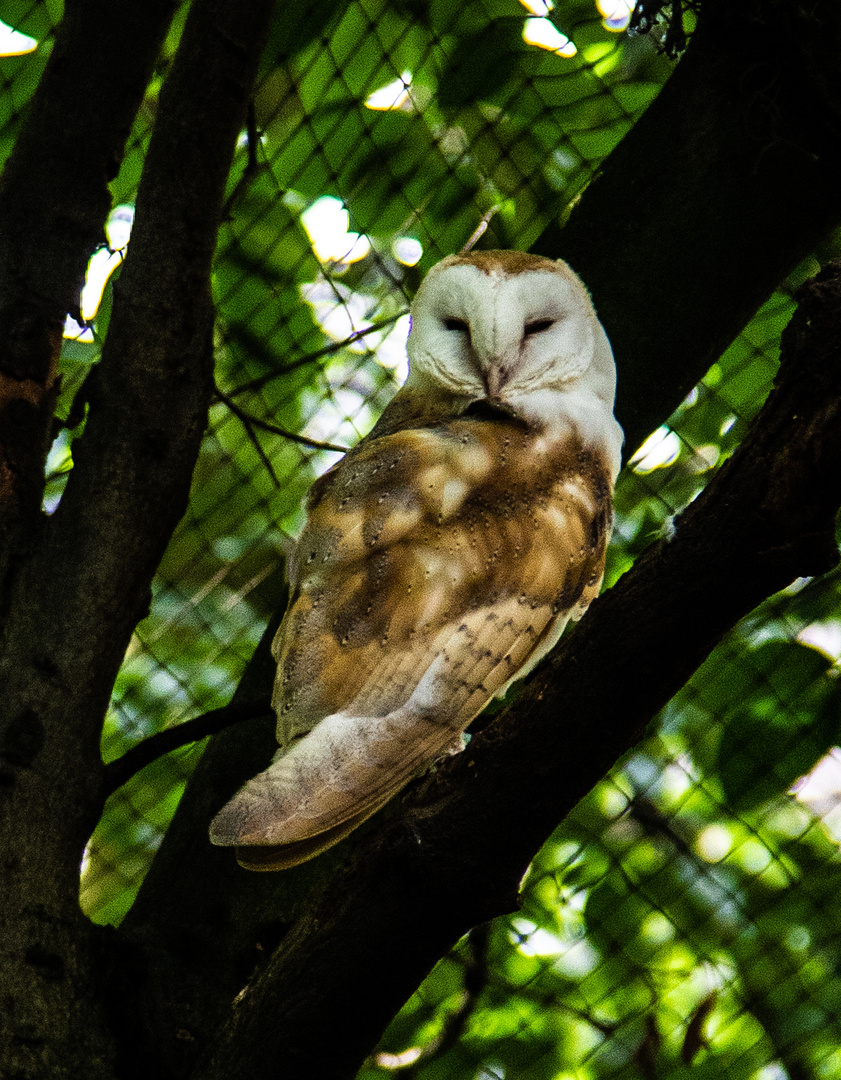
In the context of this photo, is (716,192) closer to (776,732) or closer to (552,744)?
(776,732)

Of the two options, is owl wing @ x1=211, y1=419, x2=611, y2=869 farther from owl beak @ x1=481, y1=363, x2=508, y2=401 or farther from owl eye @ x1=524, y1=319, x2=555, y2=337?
owl eye @ x1=524, y1=319, x2=555, y2=337

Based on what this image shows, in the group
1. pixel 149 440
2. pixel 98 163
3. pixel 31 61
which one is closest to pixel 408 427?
pixel 149 440

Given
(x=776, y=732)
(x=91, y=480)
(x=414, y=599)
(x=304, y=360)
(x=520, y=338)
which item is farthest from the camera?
(x=304, y=360)

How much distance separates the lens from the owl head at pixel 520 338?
119cm

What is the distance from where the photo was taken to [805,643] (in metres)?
1.48

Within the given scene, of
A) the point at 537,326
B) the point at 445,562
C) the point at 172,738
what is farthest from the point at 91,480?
the point at 537,326

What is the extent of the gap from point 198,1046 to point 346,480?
518 millimetres

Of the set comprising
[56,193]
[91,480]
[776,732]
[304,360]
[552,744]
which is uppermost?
[56,193]

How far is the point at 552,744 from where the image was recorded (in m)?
0.72

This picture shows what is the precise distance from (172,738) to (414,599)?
0.30 meters

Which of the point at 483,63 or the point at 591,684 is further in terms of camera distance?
the point at 483,63

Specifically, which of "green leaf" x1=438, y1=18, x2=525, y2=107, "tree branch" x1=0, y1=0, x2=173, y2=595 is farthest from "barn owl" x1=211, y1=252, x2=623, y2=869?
"green leaf" x1=438, y1=18, x2=525, y2=107

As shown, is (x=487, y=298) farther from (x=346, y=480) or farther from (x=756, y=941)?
(x=756, y=941)

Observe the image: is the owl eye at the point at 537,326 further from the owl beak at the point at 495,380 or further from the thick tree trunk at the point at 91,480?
the thick tree trunk at the point at 91,480
